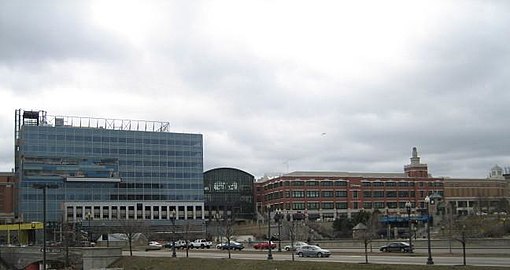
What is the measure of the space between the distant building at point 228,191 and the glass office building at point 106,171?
14.0 m

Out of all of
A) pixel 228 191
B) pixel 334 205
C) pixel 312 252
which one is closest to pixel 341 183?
pixel 334 205

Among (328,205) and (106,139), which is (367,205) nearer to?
(328,205)

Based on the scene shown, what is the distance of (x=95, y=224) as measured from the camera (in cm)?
14788

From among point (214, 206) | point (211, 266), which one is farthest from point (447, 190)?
point (211, 266)

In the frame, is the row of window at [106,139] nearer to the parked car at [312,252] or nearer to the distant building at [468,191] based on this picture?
the distant building at [468,191]

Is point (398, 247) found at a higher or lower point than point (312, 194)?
lower

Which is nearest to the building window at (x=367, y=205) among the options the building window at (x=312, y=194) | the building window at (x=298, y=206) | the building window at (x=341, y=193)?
the building window at (x=341, y=193)

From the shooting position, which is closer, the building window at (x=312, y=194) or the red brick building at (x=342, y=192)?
the red brick building at (x=342, y=192)

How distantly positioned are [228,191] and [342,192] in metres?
34.1

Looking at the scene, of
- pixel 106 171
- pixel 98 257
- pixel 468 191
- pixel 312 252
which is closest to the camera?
pixel 312 252

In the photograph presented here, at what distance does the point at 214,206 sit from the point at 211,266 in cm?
12176

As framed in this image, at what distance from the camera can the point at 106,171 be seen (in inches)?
6038

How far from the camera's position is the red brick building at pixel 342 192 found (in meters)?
157

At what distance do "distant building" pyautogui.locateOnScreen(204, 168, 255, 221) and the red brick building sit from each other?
6.83 metres
